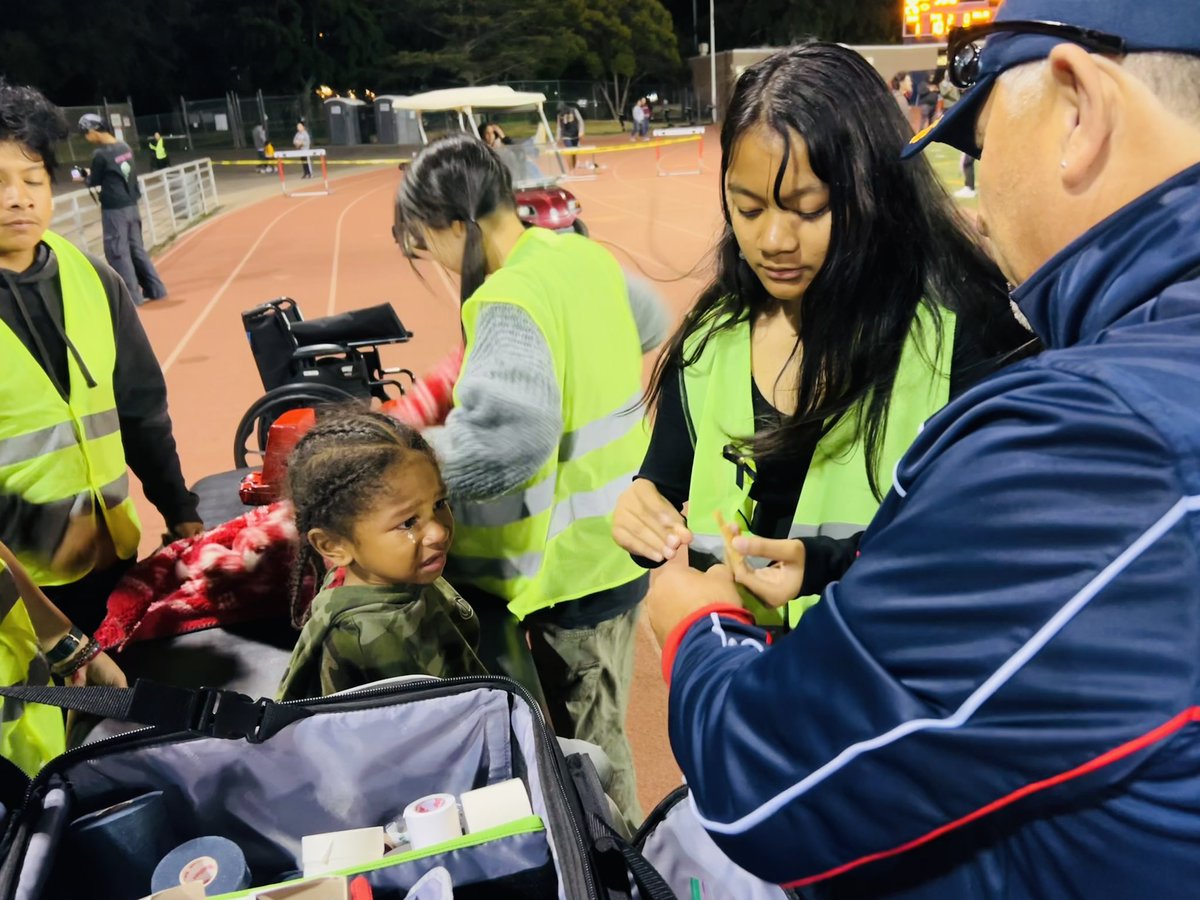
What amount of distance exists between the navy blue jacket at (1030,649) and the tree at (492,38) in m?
46.5

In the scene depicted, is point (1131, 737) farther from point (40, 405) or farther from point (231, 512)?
point (231, 512)

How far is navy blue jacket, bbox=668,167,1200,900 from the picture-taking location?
0.58 meters

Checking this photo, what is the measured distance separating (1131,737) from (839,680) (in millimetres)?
198

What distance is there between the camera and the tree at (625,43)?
149 feet

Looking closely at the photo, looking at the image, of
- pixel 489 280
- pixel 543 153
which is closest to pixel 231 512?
pixel 489 280

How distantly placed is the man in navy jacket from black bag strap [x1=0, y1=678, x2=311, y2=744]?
81 cm

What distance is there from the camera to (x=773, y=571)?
4.52ft

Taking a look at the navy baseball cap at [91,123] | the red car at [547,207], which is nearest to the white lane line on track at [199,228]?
the navy baseball cap at [91,123]

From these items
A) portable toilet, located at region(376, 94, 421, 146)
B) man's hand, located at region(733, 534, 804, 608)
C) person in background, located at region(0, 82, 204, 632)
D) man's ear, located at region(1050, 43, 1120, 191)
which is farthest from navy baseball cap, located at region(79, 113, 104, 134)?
portable toilet, located at region(376, 94, 421, 146)

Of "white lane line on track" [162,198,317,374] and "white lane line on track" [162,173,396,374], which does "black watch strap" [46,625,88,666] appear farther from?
"white lane line on track" [162,173,396,374]

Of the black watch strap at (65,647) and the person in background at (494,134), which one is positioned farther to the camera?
the person in background at (494,134)

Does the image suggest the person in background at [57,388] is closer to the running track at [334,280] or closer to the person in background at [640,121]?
the running track at [334,280]

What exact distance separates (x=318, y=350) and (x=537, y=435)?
2545 mm

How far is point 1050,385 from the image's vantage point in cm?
62
